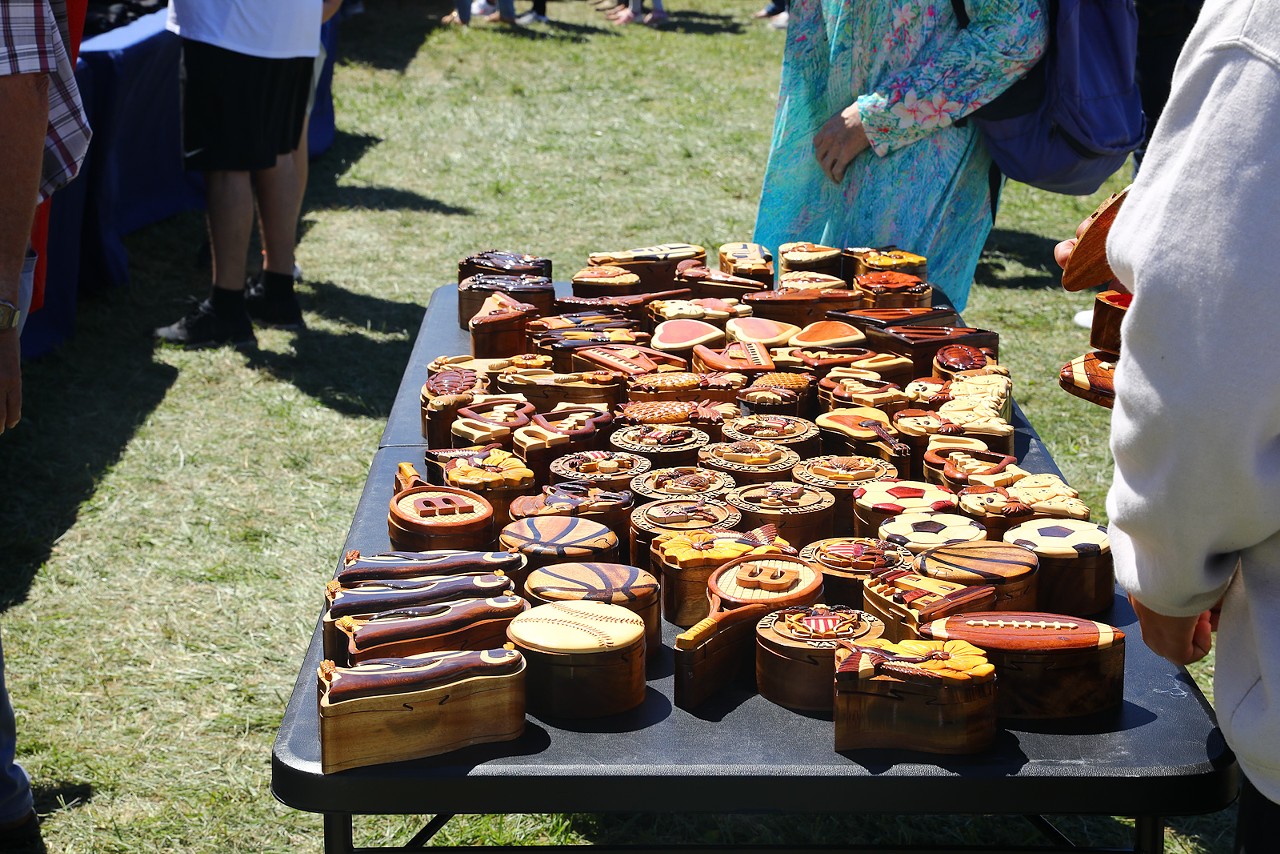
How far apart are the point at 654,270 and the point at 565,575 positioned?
1.33 m

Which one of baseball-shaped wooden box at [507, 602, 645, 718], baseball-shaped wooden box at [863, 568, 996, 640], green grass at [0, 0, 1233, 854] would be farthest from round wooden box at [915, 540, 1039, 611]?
green grass at [0, 0, 1233, 854]

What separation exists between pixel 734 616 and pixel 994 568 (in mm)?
287

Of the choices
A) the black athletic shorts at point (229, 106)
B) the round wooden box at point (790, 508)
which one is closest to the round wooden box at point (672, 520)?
the round wooden box at point (790, 508)

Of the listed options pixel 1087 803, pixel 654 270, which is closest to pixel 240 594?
pixel 654 270

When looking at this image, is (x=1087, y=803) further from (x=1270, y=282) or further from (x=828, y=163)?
(x=828, y=163)

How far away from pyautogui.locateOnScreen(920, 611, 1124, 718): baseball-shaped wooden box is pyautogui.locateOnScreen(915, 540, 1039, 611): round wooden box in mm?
99

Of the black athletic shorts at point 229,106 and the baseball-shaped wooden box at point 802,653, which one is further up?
the black athletic shorts at point 229,106

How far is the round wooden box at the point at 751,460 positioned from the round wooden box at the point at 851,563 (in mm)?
213

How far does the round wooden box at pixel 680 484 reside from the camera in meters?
1.56

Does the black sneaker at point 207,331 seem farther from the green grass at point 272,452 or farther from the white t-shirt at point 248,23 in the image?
the white t-shirt at point 248,23

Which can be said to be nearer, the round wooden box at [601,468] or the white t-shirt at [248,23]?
the round wooden box at [601,468]

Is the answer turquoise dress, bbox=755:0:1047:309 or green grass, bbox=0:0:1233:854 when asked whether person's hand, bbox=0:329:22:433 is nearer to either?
green grass, bbox=0:0:1233:854

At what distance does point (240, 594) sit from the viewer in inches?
112

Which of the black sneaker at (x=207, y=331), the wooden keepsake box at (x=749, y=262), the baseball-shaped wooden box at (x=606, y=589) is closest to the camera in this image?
the baseball-shaped wooden box at (x=606, y=589)
